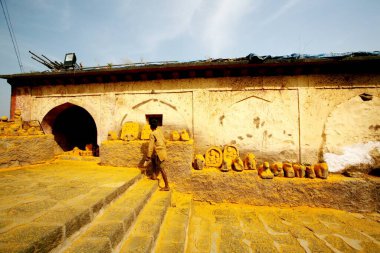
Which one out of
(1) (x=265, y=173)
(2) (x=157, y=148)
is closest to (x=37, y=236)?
(2) (x=157, y=148)

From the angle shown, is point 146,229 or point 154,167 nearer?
point 146,229

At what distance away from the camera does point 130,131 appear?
5949 mm

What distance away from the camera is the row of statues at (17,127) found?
5.48 meters

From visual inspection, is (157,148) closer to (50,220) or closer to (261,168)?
(50,220)

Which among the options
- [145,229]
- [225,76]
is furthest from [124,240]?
[225,76]

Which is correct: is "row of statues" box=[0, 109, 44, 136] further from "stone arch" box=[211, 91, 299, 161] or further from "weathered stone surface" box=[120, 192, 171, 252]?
"stone arch" box=[211, 91, 299, 161]

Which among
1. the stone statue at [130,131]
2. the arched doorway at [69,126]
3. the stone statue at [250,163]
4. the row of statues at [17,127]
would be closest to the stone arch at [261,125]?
the stone statue at [250,163]

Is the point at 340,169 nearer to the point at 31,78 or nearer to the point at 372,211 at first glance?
the point at 372,211

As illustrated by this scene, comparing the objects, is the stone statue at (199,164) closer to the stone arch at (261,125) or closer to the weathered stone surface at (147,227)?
the stone arch at (261,125)

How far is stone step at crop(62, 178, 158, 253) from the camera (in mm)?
2014

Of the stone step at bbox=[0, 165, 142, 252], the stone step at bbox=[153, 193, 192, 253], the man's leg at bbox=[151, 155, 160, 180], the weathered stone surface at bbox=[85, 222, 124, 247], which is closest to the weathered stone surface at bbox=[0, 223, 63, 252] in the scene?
the stone step at bbox=[0, 165, 142, 252]

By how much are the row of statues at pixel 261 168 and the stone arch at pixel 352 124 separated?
1.10 meters

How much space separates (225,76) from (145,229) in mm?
5075

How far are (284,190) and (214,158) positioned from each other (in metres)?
2.13
